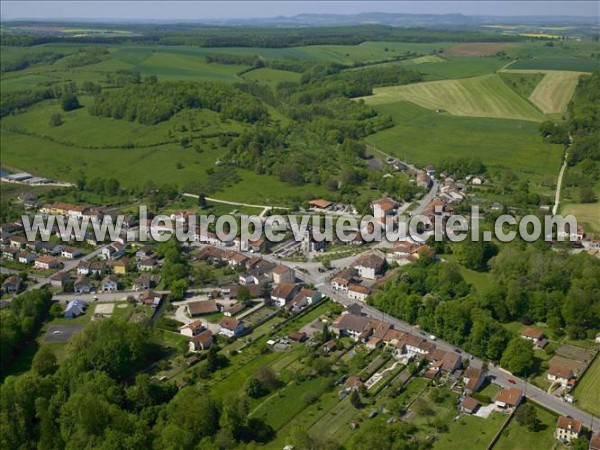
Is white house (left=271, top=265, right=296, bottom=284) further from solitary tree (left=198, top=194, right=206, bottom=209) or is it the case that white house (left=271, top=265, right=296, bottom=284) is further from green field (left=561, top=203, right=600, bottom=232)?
green field (left=561, top=203, right=600, bottom=232)

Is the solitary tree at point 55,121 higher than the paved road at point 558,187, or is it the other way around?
the solitary tree at point 55,121

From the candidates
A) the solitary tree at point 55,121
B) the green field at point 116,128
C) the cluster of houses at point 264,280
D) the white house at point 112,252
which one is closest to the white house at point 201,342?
the cluster of houses at point 264,280

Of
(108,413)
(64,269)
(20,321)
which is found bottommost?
(64,269)

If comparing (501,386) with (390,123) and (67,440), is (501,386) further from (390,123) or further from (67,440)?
(390,123)

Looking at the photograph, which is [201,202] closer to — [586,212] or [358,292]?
[358,292]

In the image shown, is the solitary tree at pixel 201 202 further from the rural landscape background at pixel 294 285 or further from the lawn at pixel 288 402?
the lawn at pixel 288 402

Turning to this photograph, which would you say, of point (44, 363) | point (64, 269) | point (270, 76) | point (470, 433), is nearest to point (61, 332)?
point (44, 363)
